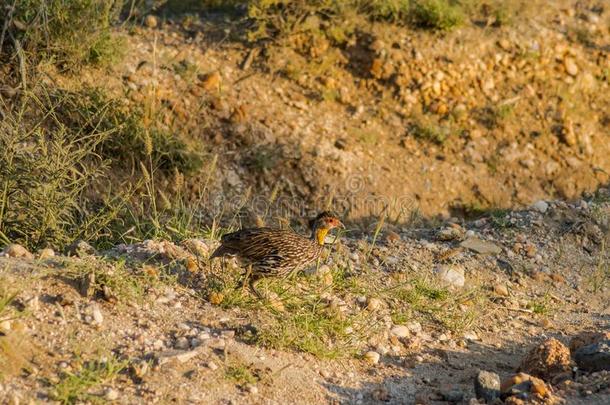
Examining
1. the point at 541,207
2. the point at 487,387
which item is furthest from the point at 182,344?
the point at 541,207

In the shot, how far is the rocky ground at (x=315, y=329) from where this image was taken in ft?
18.1

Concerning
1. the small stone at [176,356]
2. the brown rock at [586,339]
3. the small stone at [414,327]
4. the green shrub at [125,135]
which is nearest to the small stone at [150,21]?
the green shrub at [125,135]

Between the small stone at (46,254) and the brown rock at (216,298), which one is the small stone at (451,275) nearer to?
the brown rock at (216,298)

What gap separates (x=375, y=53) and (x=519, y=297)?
3.96 meters

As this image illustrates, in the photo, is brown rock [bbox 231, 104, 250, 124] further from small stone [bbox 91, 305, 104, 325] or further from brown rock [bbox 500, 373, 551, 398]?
brown rock [bbox 500, 373, 551, 398]

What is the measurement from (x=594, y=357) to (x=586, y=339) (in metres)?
0.52

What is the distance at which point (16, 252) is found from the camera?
21.7 ft

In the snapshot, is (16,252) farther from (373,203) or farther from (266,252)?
(373,203)

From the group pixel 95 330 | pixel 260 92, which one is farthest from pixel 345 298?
pixel 260 92

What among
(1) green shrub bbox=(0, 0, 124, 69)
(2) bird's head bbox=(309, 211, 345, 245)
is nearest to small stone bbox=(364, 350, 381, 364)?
(2) bird's head bbox=(309, 211, 345, 245)

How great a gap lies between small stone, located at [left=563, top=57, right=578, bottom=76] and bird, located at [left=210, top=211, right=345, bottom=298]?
5.71m

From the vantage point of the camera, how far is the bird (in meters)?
6.63

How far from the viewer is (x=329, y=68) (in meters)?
10.9

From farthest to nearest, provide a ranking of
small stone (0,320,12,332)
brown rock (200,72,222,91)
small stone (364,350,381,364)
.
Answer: brown rock (200,72,222,91) → small stone (364,350,381,364) → small stone (0,320,12,332)
